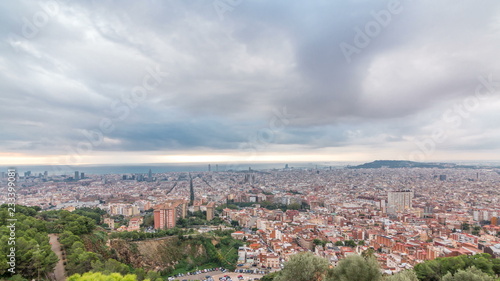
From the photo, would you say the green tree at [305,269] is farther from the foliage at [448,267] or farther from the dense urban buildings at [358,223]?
the dense urban buildings at [358,223]

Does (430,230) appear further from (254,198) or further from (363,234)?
(254,198)

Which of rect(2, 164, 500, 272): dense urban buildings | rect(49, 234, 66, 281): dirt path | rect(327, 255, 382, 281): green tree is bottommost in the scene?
rect(2, 164, 500, 272): dense urban buildings

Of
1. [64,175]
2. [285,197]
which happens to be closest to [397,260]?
[285,197]

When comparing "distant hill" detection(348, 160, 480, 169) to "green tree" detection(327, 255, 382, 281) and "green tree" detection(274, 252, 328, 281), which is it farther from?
"green tree" detection(327, 255, 382, 281)

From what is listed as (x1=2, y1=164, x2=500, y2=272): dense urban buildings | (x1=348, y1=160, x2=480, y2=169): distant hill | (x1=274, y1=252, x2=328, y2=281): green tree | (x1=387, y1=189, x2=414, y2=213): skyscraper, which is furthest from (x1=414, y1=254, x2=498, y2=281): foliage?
(x1=348, y1=160, x2=480, y2=169): distant hill

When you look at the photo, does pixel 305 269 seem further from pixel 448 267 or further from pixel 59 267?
pixel 59 267

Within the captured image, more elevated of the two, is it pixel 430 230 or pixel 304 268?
pixel 304 268

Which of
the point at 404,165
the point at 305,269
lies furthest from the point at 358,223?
the point at 404,165

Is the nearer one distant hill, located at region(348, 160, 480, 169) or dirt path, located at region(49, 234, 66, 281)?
dirt path, located at region(49, 234, 66, 281)
